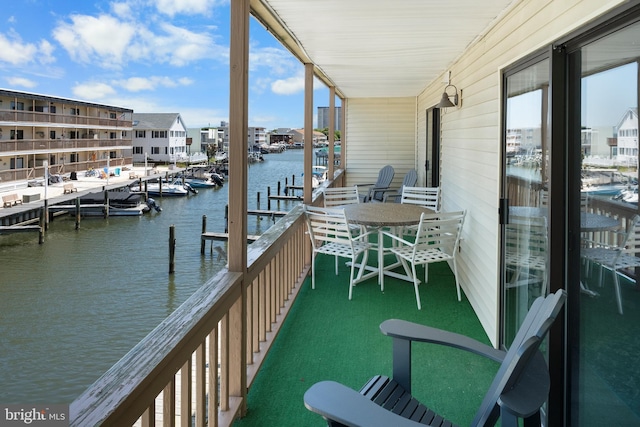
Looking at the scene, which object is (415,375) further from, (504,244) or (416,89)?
(416,89)

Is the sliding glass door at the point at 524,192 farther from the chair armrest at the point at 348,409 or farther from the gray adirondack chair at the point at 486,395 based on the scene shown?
the chair armrest at the point at 348,409

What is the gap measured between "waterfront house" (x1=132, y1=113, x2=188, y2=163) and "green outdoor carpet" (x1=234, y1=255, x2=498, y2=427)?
4587cm

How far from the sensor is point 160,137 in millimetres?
52125

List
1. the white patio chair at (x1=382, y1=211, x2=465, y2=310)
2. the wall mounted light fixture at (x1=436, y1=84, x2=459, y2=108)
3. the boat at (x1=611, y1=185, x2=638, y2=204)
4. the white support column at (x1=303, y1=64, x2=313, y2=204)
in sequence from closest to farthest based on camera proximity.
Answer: the boat at (x1=611, y1=185, x2=638, y2=204)
the white patio chair at (x1=382, y1=211, x2=465, y2=310)
the wall mounted light fixture at (x1=436, y1=84, x2=459, y2=108)
the white support column at (x1=303, y1=64, x2=313, y2=204)

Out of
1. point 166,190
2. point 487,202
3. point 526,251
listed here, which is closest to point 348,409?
point 526,251

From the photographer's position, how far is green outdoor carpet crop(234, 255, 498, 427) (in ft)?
7.95

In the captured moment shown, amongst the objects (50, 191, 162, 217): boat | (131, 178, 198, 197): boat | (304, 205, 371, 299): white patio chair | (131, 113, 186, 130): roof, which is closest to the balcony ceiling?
(304, 205, 371, 299): white patio chair

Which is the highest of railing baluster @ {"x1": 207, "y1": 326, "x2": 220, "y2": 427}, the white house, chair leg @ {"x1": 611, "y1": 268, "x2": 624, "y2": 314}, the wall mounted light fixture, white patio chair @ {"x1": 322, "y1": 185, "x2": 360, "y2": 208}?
the wall mounted light fixture

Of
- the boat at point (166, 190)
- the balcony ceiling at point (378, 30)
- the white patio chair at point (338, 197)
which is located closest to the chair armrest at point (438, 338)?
the balcony ceiling at point (378, 30)

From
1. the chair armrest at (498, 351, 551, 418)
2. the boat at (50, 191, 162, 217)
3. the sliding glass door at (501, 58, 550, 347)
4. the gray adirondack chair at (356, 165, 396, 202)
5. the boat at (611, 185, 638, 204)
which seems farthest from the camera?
the boat at (50, 191, 162, 217)

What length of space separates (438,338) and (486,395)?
0.34 m

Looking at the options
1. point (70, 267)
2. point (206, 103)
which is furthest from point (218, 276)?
point (70, 267)

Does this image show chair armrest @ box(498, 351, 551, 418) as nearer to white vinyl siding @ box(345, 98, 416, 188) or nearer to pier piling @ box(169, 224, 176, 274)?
white vinyl siding @ box(345, 98, 416, 188)

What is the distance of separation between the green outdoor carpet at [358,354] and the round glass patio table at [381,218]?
18 centimetres
